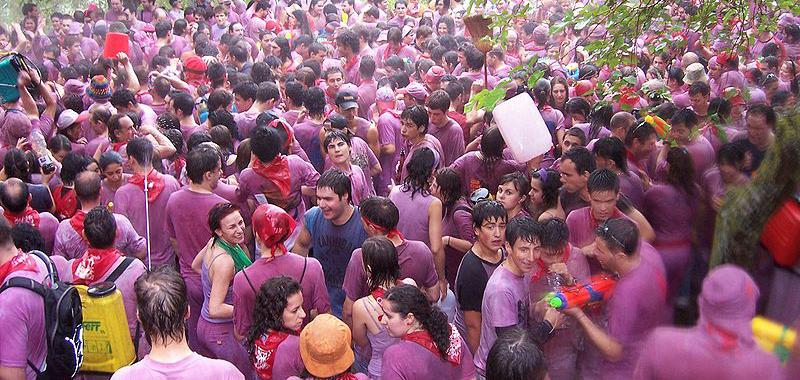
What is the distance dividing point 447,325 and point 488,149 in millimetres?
2759

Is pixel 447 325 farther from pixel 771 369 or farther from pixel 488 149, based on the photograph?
pixel 488 149

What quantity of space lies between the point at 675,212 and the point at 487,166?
1589 mm

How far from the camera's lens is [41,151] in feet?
20.7

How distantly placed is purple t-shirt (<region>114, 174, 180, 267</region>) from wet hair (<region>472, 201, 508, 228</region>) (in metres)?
2.31

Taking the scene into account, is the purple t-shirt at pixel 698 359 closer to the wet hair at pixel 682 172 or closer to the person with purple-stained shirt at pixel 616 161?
the wet hair at pixel 682 172

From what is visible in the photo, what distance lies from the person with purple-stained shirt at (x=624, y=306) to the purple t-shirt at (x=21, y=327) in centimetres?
266

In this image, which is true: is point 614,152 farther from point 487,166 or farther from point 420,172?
point 420,172

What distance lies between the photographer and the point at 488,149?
6.05m

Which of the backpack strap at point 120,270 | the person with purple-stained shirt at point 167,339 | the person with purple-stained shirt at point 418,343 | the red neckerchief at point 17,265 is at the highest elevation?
the person with purple-stained shirt at point 167,339

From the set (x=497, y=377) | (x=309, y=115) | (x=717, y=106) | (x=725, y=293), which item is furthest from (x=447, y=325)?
(x=717, y=106)

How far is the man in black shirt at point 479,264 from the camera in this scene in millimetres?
4285

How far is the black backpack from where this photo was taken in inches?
146

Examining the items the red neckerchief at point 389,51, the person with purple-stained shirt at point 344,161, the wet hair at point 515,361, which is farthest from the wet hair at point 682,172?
the red neckerchief at point 389,51

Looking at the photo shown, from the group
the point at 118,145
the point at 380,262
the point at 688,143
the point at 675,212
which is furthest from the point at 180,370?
the point at 688,143
